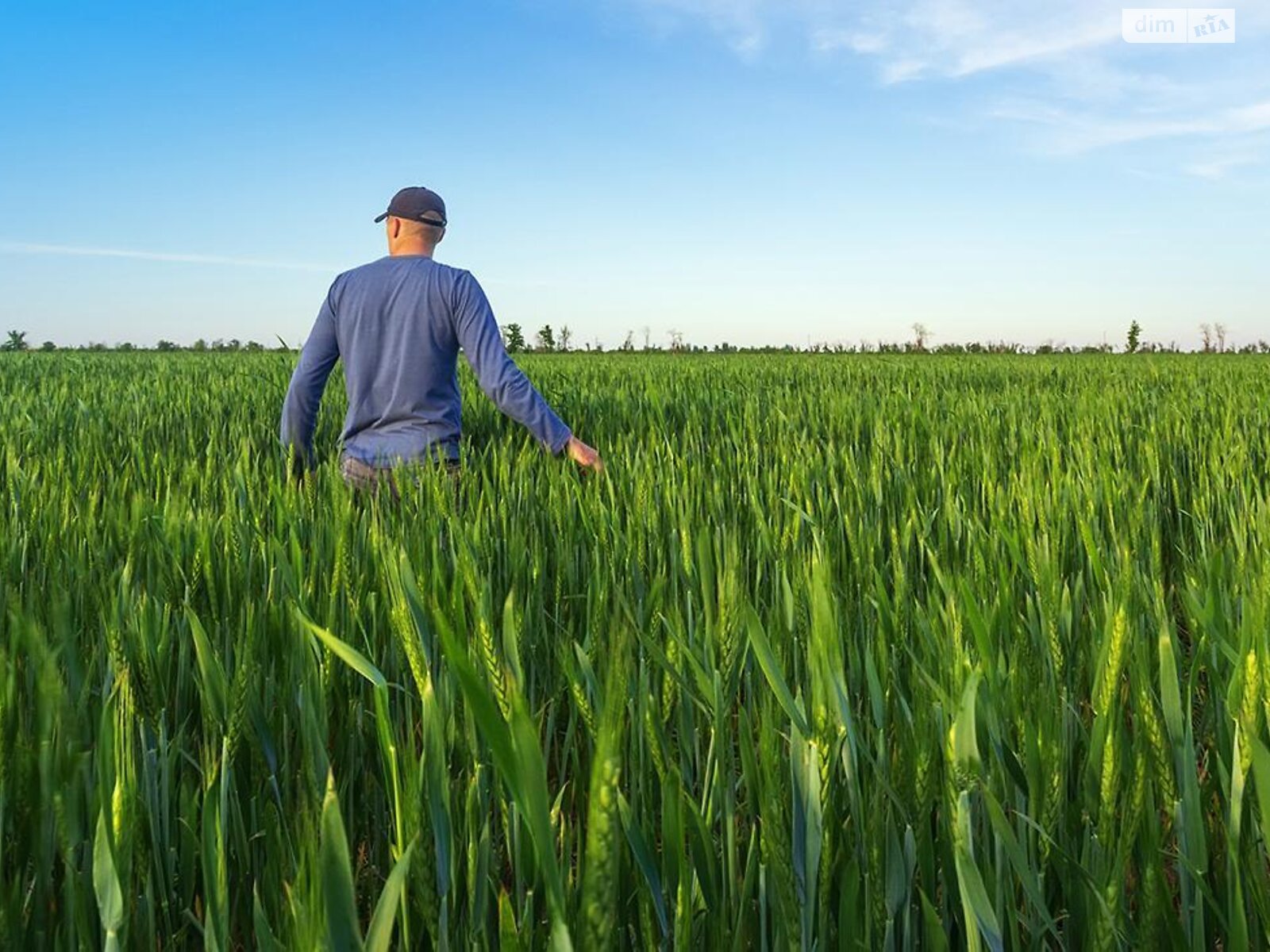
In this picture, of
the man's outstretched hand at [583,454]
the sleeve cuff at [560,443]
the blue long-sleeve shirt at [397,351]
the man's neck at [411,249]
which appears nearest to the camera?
the man's outstretched hand at [583,454]

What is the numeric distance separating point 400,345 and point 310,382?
1.13ft

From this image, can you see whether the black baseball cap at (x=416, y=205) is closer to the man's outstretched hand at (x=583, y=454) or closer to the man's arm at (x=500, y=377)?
the man's arm at (x=500, y=377)

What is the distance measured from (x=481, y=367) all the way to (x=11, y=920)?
2.56 metres

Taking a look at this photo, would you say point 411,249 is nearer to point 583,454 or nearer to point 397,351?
point 397,351

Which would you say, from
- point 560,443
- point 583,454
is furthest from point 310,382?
point 583,454

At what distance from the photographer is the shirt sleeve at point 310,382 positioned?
3252 millimetres

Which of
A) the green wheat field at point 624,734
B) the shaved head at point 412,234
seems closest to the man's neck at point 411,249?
the shaved head at point 412,234

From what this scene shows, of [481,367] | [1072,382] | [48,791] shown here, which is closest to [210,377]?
[481,367]

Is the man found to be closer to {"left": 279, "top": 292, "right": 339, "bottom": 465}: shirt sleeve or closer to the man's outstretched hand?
{"left": 279, "top": 292, "right": 339, "bottom": 465}: shirt sleeve

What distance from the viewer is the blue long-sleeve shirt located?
3201 mm

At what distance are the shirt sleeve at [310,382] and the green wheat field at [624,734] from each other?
2.99 feet

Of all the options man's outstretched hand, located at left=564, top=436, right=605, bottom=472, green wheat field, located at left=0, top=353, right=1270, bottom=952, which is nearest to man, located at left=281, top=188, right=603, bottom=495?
man's outstretched hand, located at left=564, top=436, right=605, bottom=472

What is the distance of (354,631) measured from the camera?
4.47ft

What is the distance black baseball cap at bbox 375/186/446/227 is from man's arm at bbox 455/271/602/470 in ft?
0.90
